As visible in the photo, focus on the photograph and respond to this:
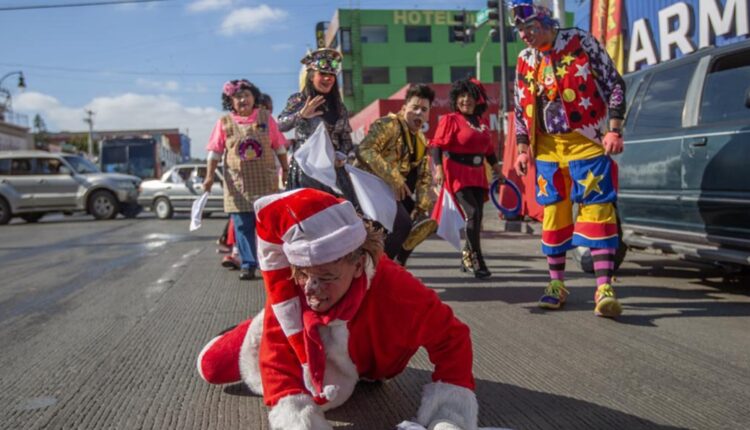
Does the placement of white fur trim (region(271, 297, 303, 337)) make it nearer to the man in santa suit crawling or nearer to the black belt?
the man in santa suit crawling

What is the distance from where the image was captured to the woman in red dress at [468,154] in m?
6.14

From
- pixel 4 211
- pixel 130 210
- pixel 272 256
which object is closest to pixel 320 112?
pixel 272 256

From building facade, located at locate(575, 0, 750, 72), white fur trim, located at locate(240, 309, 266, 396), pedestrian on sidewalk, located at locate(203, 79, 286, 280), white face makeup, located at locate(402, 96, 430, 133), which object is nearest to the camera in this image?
white fur trim, located at locate(240, 309, 266, 396)

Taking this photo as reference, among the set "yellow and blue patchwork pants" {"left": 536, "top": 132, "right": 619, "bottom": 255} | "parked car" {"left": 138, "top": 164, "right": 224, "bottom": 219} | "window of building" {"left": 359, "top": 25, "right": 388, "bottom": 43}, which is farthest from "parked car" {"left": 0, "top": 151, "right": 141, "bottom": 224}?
"window of building" {"left": 359, "top": 25, "right": 388, "bottom": 43}

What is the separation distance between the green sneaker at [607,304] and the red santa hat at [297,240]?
2.46 metres

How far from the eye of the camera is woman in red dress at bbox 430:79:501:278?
614 cm

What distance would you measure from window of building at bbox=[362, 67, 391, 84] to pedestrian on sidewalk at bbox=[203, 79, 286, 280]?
49.7m

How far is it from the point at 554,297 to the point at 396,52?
173ft

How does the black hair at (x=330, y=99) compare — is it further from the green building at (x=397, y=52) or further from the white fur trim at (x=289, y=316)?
the green building at (x=397, y=52)

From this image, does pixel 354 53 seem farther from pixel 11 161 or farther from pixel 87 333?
pixel 87 333

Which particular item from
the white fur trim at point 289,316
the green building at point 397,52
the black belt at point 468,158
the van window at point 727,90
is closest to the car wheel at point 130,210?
the black belt at point 468,158

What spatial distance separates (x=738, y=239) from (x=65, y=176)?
17681mm

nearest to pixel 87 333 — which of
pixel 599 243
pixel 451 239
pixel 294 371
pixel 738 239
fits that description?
pixel 294 371

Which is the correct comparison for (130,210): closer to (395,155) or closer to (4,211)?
(4,211)
